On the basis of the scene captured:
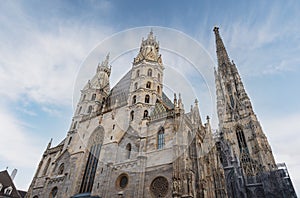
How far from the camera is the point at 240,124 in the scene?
43219mm

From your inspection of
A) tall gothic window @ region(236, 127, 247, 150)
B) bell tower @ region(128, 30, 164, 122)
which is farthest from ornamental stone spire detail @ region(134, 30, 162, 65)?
tall gothic window @ region(236, 127, 247, 150)

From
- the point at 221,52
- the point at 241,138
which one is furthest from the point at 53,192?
the point at 221,52

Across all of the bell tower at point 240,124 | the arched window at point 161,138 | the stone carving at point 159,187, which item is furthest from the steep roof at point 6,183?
the bell tower at point 240,124

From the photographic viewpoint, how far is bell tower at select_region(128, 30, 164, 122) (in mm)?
23388

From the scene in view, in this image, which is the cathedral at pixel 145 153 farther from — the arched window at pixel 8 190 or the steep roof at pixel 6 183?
the steep roof at pixel 6 183

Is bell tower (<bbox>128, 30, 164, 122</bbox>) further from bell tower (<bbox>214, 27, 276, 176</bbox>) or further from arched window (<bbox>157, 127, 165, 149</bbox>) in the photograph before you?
bell tower (<bbox>214, 27, 276, 176</bbox>)

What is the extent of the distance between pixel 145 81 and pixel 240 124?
27850mm

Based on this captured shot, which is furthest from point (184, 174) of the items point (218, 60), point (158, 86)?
point (218, 60)

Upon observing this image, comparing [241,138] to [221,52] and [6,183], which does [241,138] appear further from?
[6,183]

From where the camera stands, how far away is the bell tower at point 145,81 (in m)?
23.4

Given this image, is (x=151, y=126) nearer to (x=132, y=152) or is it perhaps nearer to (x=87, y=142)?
(x=132, y=152)

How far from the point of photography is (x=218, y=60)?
63.2 metres

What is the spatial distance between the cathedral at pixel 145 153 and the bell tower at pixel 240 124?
253 millimetres

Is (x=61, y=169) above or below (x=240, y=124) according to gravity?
below
